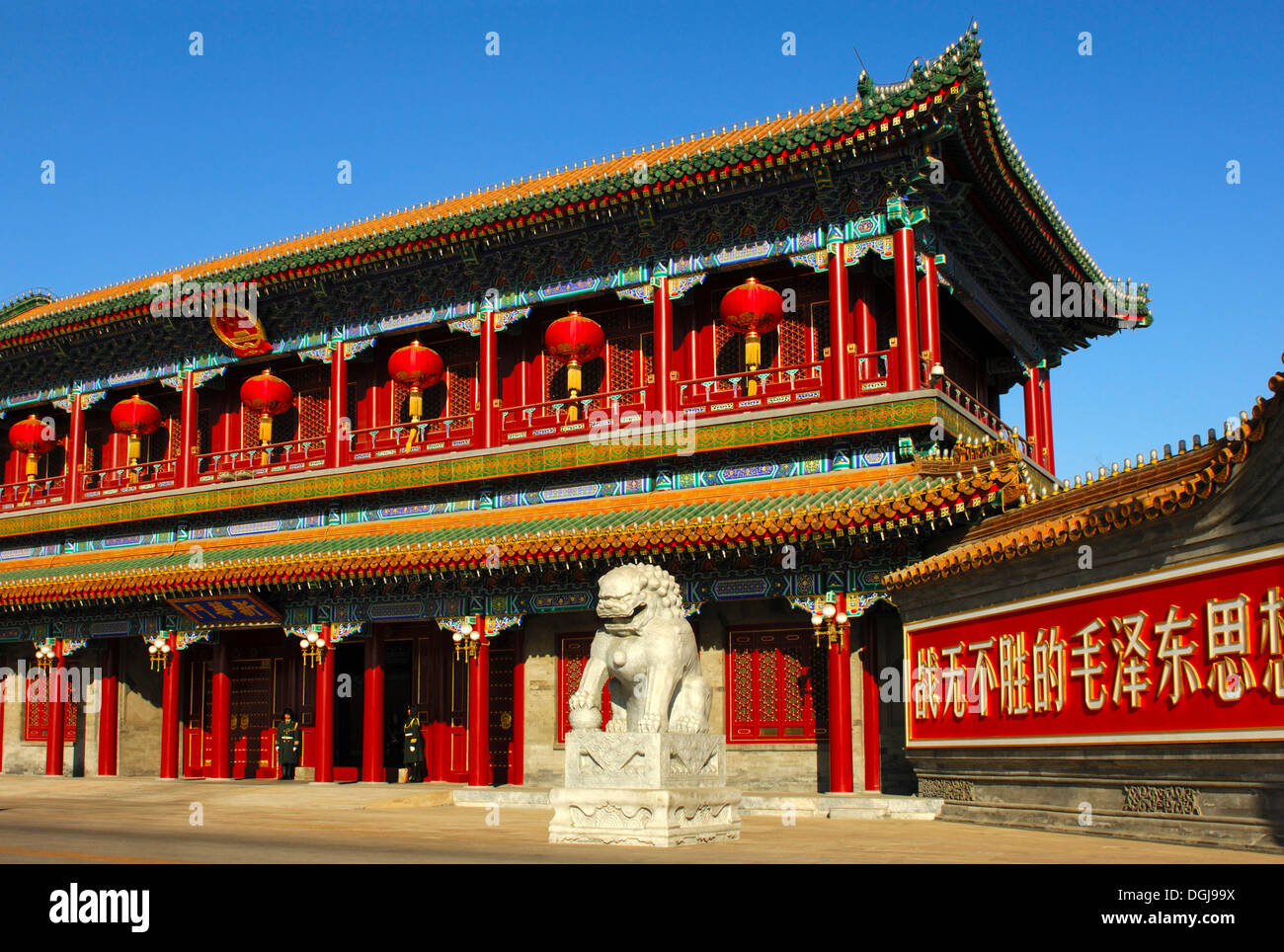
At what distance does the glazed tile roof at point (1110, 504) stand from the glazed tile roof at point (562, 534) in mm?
639

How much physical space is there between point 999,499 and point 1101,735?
3.82 metres

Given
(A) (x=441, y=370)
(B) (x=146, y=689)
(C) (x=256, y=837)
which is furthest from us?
(B) (x=146, y=689)

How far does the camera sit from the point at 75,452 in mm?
25578

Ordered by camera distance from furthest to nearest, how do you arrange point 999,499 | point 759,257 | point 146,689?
point 146,689, point 759,257, point 999,499

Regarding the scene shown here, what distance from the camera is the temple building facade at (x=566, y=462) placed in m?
16.6

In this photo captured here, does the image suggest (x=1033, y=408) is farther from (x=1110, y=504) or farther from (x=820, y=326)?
(x=1110, y=504)

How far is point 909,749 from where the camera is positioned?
1523 cm

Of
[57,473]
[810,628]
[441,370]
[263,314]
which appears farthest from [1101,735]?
[57,473]

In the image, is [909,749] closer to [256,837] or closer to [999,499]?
[999,499]

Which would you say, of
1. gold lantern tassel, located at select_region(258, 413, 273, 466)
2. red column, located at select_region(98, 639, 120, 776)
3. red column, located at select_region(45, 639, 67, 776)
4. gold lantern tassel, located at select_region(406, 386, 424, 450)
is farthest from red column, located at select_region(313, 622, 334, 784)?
red column, located at select_region(45, 639, 67, 776)

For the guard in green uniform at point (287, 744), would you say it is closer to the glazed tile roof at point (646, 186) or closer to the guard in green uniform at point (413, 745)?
the guard in green uniform at point (413, 745)

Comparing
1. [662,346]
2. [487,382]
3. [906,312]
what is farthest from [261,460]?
[906,312]

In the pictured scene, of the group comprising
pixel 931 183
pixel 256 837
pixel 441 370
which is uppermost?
pixel 931 183

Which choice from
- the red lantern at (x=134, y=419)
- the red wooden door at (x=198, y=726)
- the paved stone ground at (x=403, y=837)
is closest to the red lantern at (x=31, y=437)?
the red lantern at (x=134, y=419)
